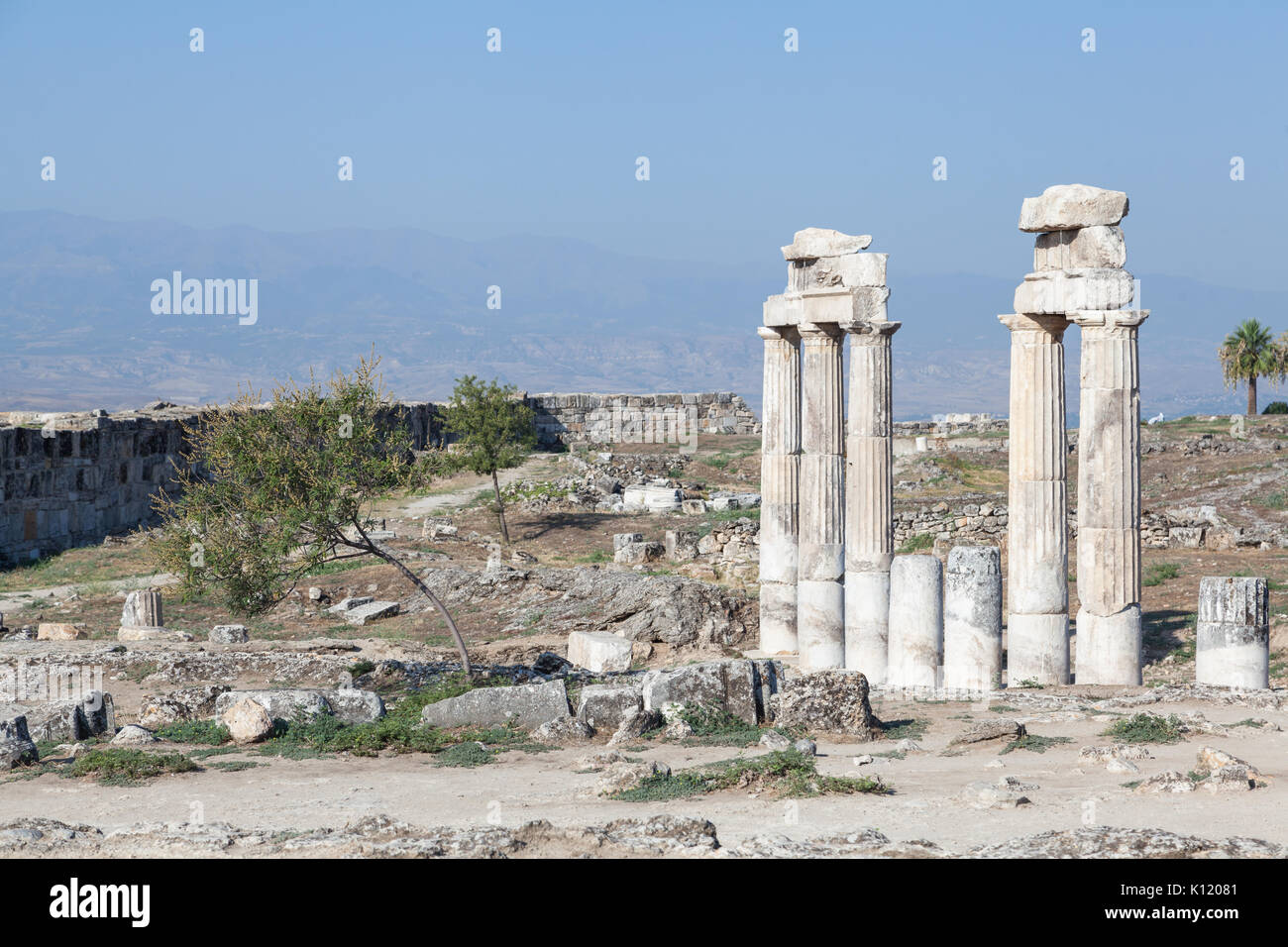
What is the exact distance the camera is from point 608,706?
16656 mm

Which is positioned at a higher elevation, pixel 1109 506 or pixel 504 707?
pixel 1109 506

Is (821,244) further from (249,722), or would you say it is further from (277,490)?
(249,722)

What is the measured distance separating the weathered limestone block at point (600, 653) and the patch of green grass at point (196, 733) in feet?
21.5

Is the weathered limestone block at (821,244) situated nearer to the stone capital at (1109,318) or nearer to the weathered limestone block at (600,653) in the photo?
the stone capital at (1109,318)

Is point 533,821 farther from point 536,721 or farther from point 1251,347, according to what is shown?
point 1251,347

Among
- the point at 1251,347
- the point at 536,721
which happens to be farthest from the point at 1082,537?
the point at 1251,347

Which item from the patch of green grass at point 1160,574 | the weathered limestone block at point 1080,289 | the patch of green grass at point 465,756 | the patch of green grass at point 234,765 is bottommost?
the patch of green grass at point 234,765

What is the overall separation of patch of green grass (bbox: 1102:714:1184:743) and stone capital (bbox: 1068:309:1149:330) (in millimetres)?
4692

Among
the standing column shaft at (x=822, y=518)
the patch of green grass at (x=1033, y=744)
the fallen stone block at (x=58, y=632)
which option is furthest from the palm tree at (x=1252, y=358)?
the patch of green grass at (x=1033, y=744)

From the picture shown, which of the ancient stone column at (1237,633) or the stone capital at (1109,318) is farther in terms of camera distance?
the ancient stone column at (1237,633)

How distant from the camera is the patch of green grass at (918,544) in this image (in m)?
33.7

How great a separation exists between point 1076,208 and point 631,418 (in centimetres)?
4338

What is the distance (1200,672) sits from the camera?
1864 centimetres

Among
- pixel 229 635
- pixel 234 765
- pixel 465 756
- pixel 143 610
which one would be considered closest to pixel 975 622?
pixel 465 756
